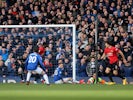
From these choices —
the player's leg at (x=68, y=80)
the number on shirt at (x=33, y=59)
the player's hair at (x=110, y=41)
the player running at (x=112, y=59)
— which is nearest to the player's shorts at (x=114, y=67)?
the player running at (x=112, y=59)

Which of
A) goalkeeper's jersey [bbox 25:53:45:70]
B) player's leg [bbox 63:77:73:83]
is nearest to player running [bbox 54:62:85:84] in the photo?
player's leg [bbox 63:77:73:83]

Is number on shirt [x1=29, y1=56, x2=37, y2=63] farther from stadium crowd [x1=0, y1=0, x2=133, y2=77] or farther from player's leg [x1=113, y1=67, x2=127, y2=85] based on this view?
player's leg [x1=113, y1=67, x2=127, y2=85]

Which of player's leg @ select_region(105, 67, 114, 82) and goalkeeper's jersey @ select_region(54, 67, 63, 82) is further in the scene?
goalkeeper's jersey @ select_region(54, 67, 63, 82)

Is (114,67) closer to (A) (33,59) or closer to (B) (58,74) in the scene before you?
(B) (58,74)

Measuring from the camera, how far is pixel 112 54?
1598 cm

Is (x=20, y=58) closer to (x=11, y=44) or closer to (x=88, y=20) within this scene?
(x=11, y=44)

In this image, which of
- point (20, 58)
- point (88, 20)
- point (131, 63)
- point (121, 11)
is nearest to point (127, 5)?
point (121, 11)

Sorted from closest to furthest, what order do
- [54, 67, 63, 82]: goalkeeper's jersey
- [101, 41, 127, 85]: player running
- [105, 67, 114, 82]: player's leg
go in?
[105, 67, 114, 82]: player's leg → [101, 41, 127, 85]: player running → [54, 67, 63, 82]: goalkeeper's jersey

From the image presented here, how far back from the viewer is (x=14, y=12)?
19.7 metres

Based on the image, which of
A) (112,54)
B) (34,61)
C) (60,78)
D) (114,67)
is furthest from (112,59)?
(34,61)

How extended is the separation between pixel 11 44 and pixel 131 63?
13.0ft

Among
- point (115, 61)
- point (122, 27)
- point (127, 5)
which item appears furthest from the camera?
point (127, 5)

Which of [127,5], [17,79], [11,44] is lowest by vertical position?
[17,79]

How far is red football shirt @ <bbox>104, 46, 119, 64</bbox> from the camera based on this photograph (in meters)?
15.9
